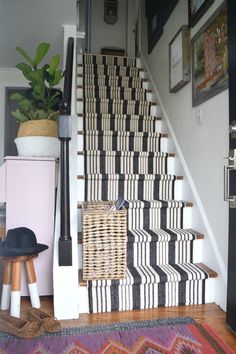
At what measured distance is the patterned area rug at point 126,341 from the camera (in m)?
1.39

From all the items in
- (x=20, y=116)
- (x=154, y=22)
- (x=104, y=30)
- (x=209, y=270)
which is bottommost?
(x=209, y=270)

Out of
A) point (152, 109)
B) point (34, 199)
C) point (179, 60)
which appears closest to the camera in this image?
point (34, 199)

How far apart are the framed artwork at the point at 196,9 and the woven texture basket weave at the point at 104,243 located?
1656mm

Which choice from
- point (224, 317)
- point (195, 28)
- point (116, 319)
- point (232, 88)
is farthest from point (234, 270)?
point (195, 28)

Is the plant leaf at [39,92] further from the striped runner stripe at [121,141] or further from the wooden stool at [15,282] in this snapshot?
the wooden stool at [15,282]

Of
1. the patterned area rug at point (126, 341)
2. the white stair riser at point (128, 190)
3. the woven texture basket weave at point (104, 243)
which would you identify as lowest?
the patterned area rug at point (126, 341)

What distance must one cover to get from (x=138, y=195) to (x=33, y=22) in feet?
5.75

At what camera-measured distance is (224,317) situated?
169 cm

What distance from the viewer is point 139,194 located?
97.0 inches

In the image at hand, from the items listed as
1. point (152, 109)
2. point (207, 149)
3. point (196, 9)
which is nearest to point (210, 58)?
point (196, 9)

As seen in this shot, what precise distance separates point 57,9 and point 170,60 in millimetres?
1181

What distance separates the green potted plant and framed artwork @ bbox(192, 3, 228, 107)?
1082 millimetres

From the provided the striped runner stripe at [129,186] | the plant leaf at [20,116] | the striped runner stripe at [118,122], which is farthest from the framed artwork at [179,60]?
the plant leaf at [20,116]

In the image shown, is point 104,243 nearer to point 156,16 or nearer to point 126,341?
point 126,341
